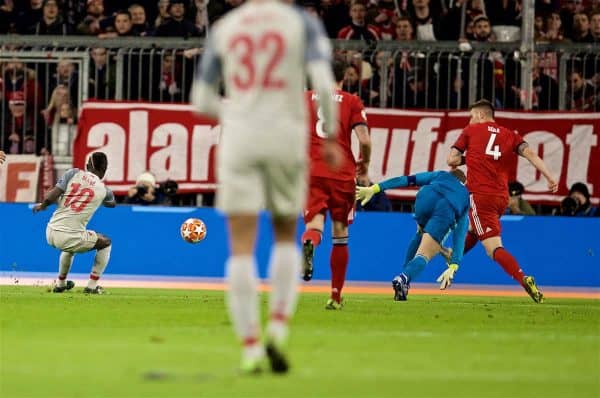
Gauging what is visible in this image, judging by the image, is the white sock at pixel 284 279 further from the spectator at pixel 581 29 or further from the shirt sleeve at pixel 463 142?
the spectator at pixel 581 29

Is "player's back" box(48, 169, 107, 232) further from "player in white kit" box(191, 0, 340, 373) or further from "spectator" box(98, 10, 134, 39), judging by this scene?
"player in white kit" box(191, 0, 340, 373)

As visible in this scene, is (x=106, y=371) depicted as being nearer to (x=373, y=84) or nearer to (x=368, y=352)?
(x=368, y=352)

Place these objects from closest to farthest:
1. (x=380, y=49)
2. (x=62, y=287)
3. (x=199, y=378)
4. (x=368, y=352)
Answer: (x=199, y=378)
(x=368, y=352)
(x=62, y=287)
(x=380, y=49)

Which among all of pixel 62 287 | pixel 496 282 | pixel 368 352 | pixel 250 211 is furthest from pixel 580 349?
pixel 496 282

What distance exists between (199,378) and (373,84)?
14115mm

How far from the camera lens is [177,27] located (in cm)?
2217

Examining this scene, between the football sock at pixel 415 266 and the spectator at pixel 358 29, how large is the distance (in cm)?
675

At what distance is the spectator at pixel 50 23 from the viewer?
22.4 m

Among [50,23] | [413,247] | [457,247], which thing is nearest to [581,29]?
[457,247]

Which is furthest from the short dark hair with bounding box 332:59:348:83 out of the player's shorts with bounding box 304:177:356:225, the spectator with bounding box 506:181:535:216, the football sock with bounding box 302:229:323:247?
the spectator with bounding box 506:181:535:216

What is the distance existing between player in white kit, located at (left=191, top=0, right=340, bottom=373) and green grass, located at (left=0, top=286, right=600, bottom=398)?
1.75ft

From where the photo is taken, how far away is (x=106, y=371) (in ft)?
26.7

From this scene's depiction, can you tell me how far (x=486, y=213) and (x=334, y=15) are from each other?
6.61 meters

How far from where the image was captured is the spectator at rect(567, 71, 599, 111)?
21625 mm
